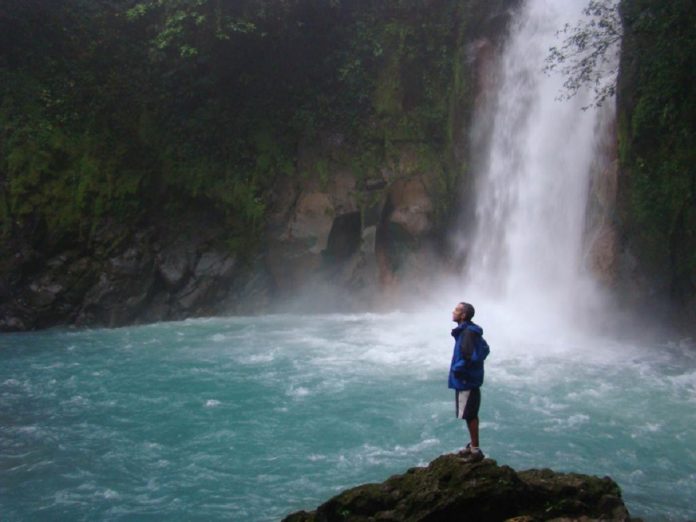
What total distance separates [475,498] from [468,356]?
1464 millimetres

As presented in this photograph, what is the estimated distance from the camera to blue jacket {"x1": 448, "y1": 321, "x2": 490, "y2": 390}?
6.37m

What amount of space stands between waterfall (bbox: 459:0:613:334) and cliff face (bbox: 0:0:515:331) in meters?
0.66

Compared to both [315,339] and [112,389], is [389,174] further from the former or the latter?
[112,389]

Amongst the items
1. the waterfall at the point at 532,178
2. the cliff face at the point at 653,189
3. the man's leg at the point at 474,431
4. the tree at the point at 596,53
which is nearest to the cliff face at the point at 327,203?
the waterfall at the point at 532,178

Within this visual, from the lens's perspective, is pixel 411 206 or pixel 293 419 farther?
pixel 411 206

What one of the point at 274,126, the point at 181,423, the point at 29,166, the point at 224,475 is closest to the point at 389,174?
the point at 274,126

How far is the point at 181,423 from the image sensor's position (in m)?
9.20

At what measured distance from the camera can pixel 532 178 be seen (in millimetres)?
16188

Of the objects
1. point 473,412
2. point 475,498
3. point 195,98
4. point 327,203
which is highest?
point 195,98

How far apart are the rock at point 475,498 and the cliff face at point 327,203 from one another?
11404 millimetres

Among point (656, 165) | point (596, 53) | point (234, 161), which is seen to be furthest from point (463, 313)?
point (234, 161)

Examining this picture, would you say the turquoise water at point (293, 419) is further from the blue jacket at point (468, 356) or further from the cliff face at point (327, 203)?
the cliff face at point (327, 203)

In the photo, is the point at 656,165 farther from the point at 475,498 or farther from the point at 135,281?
the point at 135,281

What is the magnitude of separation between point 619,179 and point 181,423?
9.70 meters
